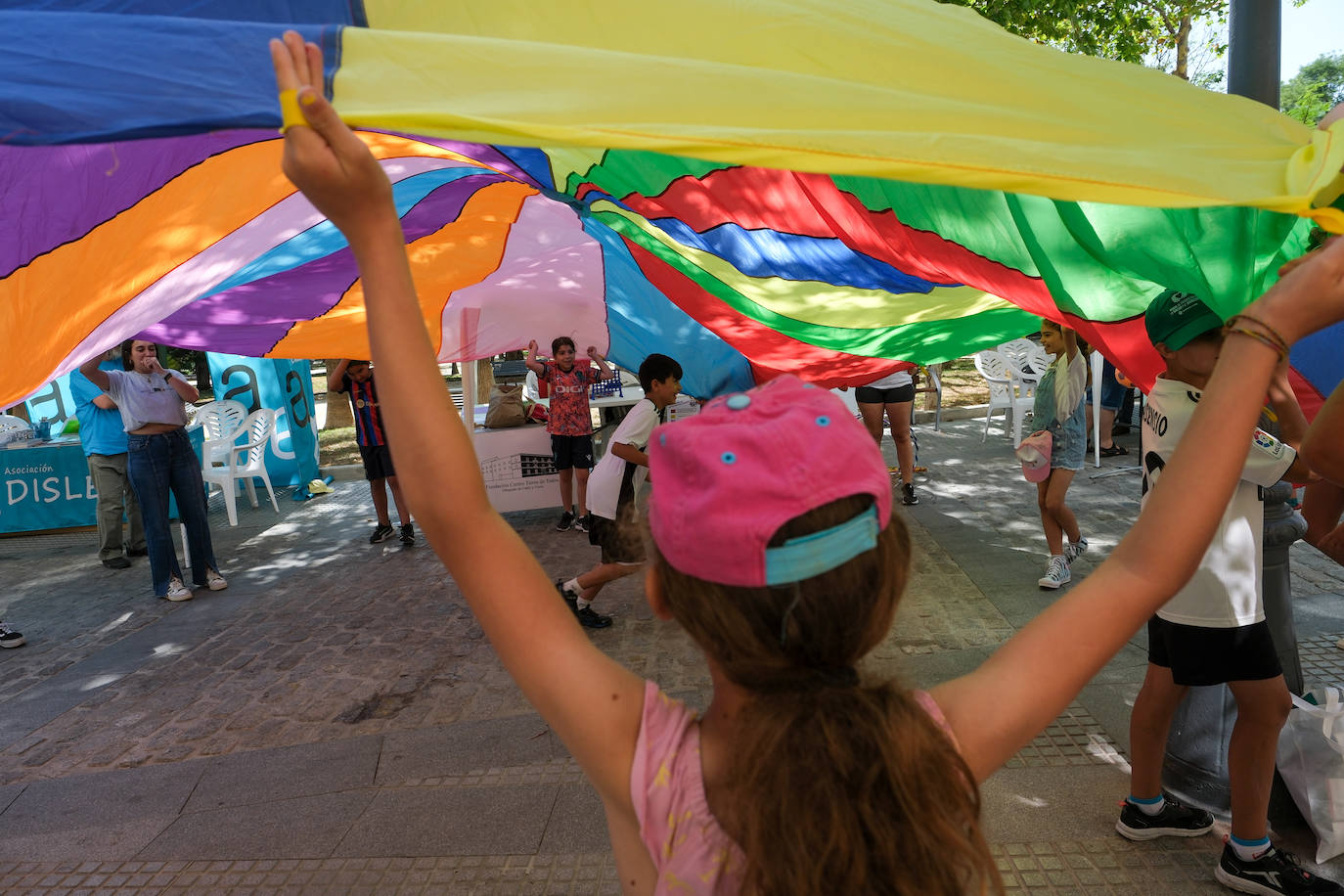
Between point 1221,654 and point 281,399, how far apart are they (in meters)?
10.4

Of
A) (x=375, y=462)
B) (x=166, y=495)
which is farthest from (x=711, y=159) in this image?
(x=375, y=462)

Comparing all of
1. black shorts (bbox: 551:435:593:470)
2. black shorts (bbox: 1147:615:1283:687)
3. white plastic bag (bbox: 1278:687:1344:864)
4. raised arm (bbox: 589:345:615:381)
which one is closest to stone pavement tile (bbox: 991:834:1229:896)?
white plastic bag (bbox: 1278:687:1344:864)

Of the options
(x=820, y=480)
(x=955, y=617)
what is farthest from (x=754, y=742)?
(x=955, y=617)

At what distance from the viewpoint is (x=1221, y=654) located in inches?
107

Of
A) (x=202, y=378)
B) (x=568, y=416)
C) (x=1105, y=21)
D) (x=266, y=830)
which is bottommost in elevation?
(x=266, y=830)

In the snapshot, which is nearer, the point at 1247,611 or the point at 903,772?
the point at 903,772

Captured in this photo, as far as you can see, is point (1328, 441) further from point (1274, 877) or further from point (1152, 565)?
point (1274, 877)

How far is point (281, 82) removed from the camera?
3.31 ft

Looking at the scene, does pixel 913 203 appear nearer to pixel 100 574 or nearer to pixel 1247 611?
pixel 1247 611

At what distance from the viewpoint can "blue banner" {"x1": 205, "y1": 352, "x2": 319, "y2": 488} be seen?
34.4 feet

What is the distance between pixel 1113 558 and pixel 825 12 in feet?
3.87

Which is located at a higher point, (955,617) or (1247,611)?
(1247,611)

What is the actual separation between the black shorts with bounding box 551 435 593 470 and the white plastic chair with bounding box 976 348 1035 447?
5261 millimetres

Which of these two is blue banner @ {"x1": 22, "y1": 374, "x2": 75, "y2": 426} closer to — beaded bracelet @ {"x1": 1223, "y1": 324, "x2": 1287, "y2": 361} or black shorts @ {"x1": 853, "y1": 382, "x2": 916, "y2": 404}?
black shorts @ {"x1": 853, "y1": 382, "x2": 916, "y2": 404}
